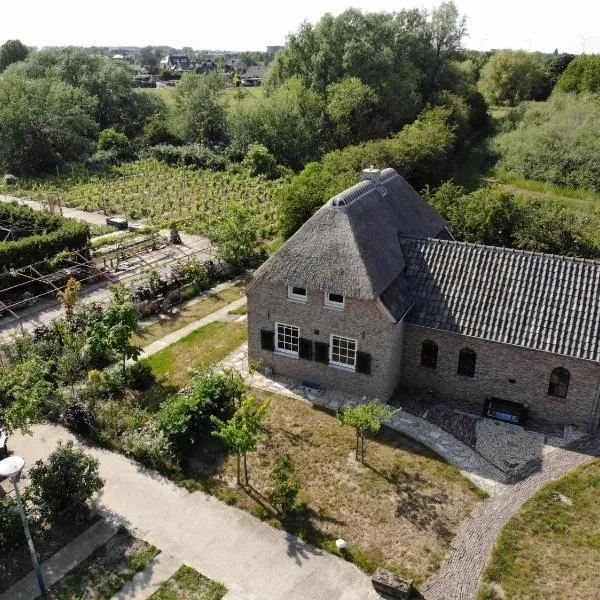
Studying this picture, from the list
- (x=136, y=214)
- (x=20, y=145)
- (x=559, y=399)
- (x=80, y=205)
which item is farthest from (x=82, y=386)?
(x=20, y=145)

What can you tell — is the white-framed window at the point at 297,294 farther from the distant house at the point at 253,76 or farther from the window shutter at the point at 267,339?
the distant house at the point at 253,76

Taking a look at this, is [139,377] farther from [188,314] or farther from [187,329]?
[188,314]

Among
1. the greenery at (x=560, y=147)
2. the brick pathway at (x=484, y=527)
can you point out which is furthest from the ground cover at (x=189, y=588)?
the greenery at (x=560, y=147)

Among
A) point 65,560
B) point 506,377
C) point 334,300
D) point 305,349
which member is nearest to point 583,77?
point 506,377

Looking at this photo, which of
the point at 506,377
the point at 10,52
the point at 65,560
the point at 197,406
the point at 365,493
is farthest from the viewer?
the point at 10,52

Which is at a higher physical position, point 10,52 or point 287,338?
point 10,52

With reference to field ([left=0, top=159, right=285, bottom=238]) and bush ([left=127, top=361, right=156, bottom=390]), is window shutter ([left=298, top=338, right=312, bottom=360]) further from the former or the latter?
field ([left=0, top=159, right=285, bottom=238])
